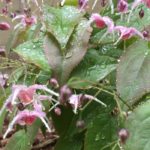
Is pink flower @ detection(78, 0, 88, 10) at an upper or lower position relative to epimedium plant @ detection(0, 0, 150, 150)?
upper

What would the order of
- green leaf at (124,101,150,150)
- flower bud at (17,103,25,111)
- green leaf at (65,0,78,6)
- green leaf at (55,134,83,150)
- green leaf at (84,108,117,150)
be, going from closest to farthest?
green leaf at (124,101,150,150) < flower bud at (17,103,25,111) < green leaf at (84,108,117,150) < green leaf at (55,134,83,150) < green leaf at (65,0,78,6)

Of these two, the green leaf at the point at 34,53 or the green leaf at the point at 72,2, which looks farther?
the green leaf at the point at 72,2

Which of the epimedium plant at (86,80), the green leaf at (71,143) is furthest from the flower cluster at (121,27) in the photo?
the green leaf at (71,143)

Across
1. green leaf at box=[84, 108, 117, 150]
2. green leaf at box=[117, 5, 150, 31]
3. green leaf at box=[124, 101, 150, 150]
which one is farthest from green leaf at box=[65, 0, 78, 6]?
green leaf at box=[124, 101, 150, 150]

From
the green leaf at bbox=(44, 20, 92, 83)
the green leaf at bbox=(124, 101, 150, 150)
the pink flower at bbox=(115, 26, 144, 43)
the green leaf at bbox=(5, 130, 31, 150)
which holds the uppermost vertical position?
the pink flower at bbox=(115, 26, 144, 43)

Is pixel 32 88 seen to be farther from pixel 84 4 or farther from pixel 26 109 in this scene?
pixel 84 4

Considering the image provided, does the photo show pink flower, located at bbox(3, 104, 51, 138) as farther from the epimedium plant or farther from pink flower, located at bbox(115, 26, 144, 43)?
pink flower, located at bbox(115, 26, 144, 43)

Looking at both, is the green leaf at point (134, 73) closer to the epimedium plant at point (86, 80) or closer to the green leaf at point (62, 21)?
the epimedium plant at point (86, 80)

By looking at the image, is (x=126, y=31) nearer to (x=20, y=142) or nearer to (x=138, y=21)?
(x=138, y=21)
